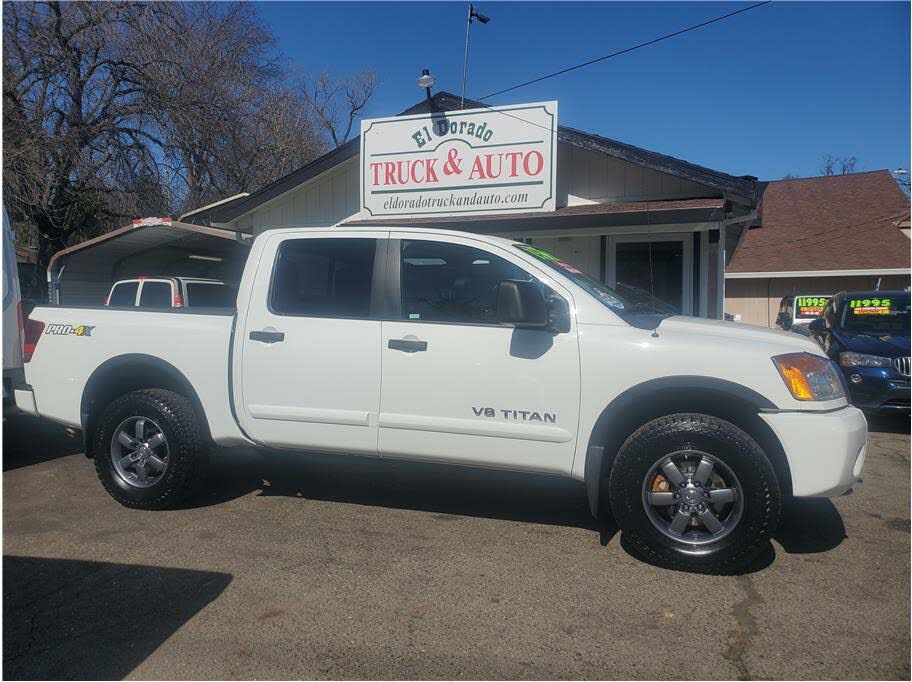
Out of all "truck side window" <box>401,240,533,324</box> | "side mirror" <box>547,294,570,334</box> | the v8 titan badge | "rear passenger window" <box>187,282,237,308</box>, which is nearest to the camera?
"side mirror" <box>547,294,570,334</box>

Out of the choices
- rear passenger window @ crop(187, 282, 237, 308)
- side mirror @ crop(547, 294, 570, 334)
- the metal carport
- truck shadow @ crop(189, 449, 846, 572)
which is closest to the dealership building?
rear passenger window @ crop(187, 282, 237, 308)

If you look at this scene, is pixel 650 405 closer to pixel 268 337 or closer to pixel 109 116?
pixel 268 337

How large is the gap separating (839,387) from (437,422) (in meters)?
2.27

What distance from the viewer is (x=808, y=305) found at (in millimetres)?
19094

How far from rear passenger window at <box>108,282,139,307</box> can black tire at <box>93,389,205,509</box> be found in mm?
7179

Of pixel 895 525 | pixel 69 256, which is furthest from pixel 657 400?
pixel 69 256

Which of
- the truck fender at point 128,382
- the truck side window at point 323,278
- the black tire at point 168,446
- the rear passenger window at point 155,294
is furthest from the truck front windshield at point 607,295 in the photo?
the rear passenger window at point 155,294

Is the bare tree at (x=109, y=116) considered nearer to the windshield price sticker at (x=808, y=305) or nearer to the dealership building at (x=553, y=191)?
the dealership building at (x=553, y=191)

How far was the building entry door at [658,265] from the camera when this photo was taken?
988 centimetres

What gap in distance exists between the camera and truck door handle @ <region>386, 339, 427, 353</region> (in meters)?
4.24

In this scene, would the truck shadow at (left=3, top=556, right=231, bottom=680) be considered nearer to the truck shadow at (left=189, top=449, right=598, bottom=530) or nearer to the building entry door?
the truck shadow at (left=189, top=449, right=598, bottom=530)

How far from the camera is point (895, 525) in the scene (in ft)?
15.3

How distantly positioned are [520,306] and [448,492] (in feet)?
6.63

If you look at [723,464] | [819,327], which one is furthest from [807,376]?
[819,327]
